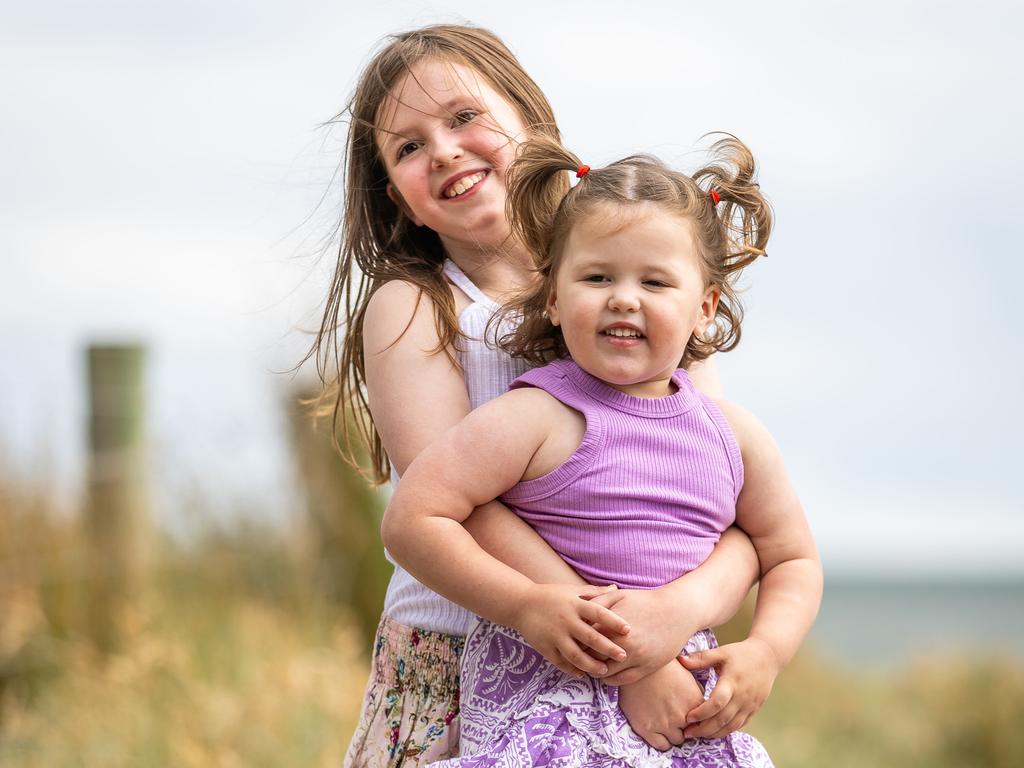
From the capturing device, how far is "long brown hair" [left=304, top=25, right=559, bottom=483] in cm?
258

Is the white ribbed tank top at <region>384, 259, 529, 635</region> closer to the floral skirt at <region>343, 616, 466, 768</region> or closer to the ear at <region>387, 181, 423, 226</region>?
the floral skirt at <region>343, 616, 466, 768</region>

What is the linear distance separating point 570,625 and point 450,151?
3.31 feet

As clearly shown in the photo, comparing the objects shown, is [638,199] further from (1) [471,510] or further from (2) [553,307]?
(1) [471,510]

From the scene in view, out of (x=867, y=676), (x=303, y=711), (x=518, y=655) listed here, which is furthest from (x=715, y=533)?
(x=867, y=676)

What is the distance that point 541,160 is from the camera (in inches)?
89.4

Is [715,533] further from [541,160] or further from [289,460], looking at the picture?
[289,460]

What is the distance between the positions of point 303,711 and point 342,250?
3.09m

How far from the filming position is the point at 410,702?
97.0 inches

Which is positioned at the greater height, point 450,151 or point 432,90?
point 432,90

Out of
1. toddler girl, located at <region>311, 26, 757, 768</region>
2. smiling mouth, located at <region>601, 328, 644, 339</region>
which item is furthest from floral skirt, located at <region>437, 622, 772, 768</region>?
smiling mouth, located at <region>601, 328, 644, 339</region>

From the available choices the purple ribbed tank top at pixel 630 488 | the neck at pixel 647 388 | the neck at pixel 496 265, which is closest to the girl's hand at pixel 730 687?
the purple ribbed tank top at pixel 630 488

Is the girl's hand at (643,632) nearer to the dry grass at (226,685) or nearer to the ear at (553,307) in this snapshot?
the ear at (553,307)

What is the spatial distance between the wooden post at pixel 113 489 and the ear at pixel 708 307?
16.3 feet

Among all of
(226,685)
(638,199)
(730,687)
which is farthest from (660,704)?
(226,685)
